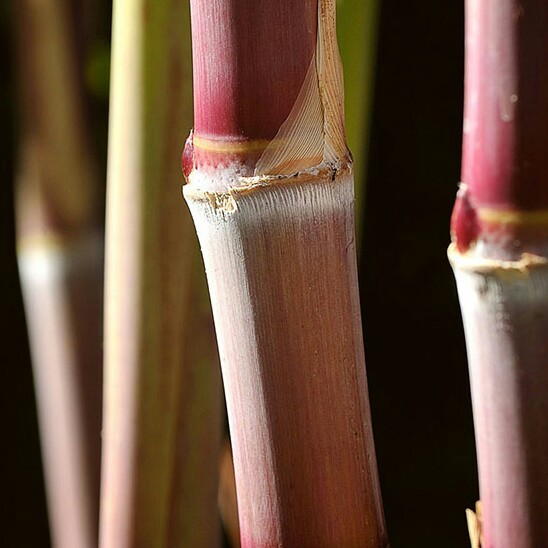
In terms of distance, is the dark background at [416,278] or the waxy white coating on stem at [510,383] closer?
the waxy white coating on stem at [510,383]

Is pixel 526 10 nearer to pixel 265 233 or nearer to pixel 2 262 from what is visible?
pixel 265 233

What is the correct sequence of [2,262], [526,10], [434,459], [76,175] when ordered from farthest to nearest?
1. [2,262]
2. [434,459]
3. [76,175]
4. [526,10]

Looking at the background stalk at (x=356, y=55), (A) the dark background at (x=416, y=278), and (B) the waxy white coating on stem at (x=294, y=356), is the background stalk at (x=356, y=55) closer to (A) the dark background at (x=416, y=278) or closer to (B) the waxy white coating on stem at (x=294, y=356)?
(B) the waxy white coating on stem at (x=294, y=356)

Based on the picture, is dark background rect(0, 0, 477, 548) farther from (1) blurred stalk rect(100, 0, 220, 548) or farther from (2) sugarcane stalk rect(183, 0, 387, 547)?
(2) sugarcane stalk rect(183, 0, 387, 547)

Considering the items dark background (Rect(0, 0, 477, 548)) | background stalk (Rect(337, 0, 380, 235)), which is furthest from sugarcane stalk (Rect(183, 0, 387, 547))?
dark background (Rect(0, 0, 477, 548))

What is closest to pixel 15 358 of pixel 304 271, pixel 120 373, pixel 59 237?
pixel 59 237

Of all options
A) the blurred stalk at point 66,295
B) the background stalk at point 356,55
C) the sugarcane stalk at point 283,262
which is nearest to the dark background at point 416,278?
the blurred stalk at point 66,295

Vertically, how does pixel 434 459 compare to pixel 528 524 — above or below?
below
